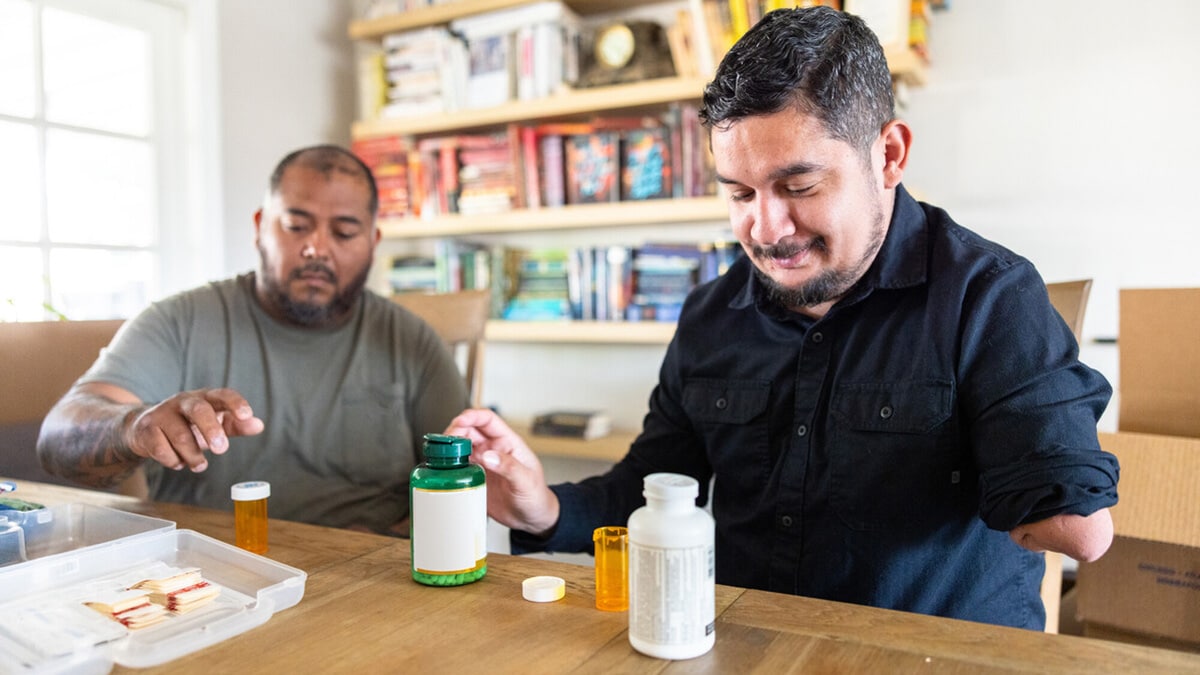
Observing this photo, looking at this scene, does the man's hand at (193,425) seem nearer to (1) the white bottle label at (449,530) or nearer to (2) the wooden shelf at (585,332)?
(1) the white bottle label at (449,530)

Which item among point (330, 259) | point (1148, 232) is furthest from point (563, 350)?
point (1148, 232)

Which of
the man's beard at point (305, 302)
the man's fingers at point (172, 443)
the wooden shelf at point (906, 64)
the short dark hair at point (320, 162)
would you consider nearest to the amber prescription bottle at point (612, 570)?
the man's fingers at point (172, 443)

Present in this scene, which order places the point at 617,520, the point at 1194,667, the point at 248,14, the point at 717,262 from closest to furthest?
the point at 1194,667 < the point at 617,520 < the point at 717,262 < the point at 248,14

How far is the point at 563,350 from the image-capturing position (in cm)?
297

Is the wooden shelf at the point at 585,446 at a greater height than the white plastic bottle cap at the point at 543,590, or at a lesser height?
lesser

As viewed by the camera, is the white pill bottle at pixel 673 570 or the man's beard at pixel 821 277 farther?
the man's beard at pixel 821 277

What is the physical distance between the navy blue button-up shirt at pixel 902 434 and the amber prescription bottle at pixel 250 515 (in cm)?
33

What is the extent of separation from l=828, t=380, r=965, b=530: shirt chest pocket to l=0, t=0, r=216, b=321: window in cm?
218

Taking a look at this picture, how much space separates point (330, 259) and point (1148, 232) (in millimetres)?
2008

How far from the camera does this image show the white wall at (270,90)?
2.82 m

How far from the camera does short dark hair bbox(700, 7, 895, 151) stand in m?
1.00

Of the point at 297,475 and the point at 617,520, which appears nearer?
the point at 617,520

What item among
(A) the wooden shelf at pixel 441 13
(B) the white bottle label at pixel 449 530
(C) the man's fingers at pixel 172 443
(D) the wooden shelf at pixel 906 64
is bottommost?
(B) the white bottle label at pixel 449 530

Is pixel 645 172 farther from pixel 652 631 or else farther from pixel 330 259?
pixel 652 631
